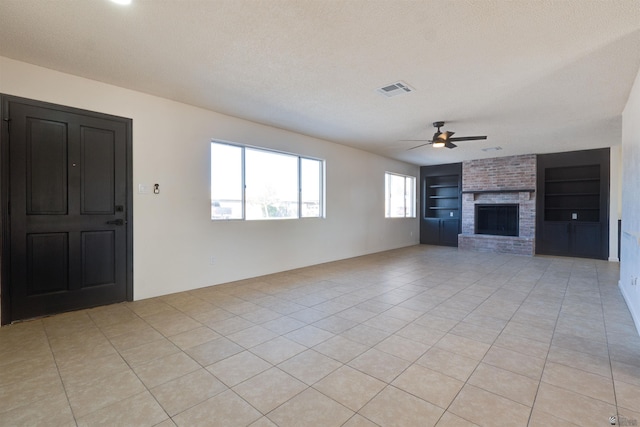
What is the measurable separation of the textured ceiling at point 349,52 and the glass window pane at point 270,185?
3.00ft

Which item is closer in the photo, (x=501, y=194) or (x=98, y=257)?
(x=98, y=257)

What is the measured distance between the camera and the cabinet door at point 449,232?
8945mm

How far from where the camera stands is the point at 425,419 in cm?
161

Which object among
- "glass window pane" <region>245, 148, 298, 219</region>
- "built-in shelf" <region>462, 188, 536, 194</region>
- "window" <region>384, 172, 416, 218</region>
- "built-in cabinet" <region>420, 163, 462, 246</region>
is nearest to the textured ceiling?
"glass window pane" <region>245, 148, 298, 219</region>

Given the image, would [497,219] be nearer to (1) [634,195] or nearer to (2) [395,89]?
(1) [634,195]

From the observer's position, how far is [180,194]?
160 inches

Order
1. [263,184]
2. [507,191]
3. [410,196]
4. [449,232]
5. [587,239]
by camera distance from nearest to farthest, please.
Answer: [263,184], [587,239], [507,191], [449,232], [410,196]

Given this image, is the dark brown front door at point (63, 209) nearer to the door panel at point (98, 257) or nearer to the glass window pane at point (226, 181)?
the door panel at point (98, 257)

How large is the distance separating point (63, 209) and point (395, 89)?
4.05 meters

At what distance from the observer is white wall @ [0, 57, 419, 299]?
332 cm

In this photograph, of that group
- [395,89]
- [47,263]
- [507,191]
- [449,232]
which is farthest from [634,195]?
[47,263]

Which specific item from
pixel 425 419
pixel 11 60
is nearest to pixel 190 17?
pixel 11 60

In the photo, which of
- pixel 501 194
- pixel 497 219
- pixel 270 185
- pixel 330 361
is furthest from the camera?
pixel 497 219

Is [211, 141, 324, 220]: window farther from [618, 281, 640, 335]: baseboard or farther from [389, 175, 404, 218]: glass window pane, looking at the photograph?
[618, 281, 640, 335]: baseboard
